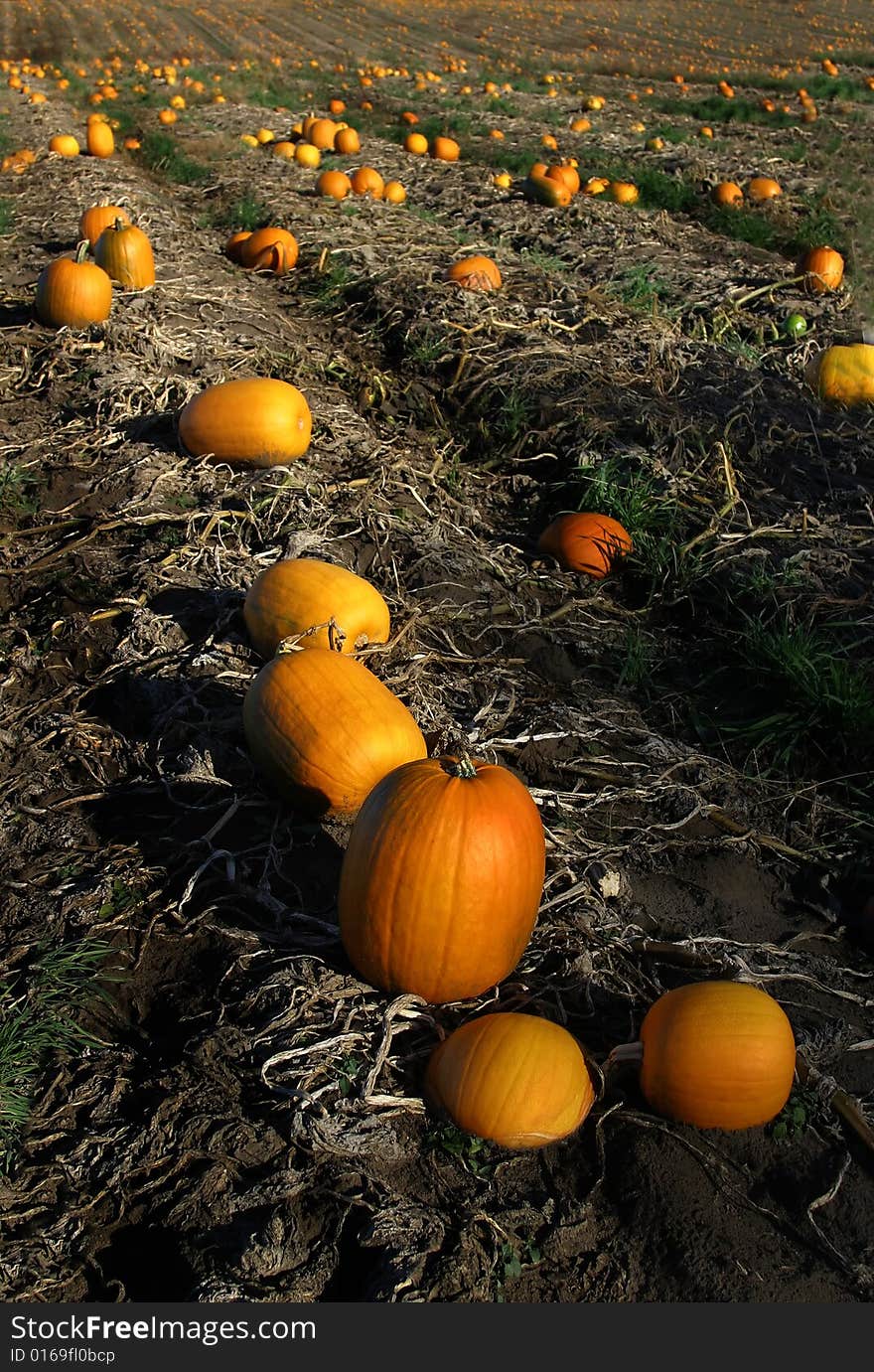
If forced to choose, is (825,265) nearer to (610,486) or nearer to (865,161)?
(610,486)

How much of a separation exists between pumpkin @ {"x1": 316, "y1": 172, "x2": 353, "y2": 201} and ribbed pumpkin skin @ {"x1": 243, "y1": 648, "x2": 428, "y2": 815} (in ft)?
30.2

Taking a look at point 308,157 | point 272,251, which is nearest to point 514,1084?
point 272,251

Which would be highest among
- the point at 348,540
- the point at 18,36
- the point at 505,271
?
the point at 18,36

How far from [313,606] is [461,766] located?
1.24 metres

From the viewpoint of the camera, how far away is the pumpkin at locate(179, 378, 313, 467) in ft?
16.1

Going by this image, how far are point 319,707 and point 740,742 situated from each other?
175 cm

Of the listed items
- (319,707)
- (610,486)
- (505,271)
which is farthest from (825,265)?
(319,707)

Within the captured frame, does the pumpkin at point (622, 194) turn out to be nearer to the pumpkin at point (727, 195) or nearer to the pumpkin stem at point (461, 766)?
the pumpkin at point (727, 195)

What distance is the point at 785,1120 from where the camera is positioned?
2.45 meters

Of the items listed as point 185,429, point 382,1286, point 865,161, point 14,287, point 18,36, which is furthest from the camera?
point 18,36

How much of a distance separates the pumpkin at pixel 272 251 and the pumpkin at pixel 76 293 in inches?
90.2

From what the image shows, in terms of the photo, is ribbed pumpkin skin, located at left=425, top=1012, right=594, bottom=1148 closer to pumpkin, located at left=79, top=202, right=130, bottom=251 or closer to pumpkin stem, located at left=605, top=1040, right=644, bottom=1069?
pumpkin stem, located at left=605, top=1040, right=644, bottom=1069

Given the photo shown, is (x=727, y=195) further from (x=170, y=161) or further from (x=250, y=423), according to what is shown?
(x=250, y=423)

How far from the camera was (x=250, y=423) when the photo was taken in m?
4.94
